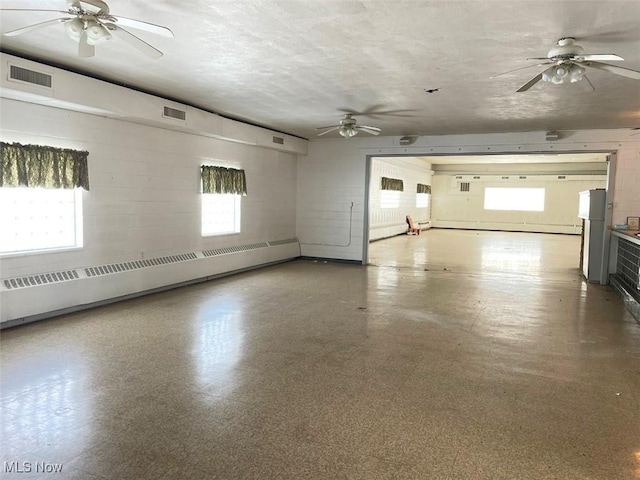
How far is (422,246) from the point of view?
1291cm

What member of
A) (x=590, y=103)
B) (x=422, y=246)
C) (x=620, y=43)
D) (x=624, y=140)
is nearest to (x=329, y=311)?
(x=620, y=43)

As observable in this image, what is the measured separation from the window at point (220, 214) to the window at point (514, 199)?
1372cm

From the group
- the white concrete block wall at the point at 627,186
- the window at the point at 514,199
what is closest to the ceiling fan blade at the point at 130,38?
the white concrete block wall at the point at 627,186

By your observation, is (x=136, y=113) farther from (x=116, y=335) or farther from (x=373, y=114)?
(x=373, y=114)

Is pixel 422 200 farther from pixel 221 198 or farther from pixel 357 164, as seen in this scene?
pixel 221 198

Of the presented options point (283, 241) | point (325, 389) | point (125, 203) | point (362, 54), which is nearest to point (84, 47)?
point (362, 54)

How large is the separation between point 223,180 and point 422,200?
12.6 m

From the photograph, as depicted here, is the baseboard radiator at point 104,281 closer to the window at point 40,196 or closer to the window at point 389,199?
the window at point 40,196

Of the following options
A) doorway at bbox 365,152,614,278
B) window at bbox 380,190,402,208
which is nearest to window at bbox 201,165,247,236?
window at bbox 380,190,402,208

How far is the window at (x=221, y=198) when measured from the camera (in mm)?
7324

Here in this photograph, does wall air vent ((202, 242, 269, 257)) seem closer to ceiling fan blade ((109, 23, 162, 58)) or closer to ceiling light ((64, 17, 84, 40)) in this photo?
ceiling fan blade ((109, 23, 162, 58))

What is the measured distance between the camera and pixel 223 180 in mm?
7594

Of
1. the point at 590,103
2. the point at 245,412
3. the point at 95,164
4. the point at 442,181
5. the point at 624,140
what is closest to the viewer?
the point at 245,412

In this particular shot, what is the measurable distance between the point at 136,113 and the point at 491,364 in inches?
194
